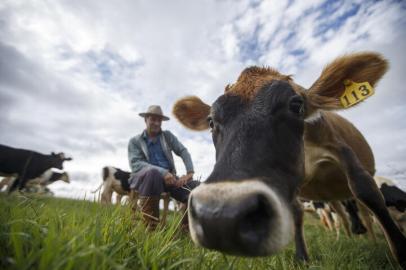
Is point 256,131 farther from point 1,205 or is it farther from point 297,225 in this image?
point 297,225

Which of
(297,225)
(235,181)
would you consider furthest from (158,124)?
(235,181)

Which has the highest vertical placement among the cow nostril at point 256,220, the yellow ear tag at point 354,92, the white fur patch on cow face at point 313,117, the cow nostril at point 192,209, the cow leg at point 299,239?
the yellow ear tag at point 354,92

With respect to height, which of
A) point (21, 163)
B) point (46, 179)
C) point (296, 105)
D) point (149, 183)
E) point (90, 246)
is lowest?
point (90, 246)

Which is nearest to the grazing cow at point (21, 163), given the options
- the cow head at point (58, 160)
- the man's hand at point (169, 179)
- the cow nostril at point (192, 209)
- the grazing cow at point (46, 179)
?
the grazing cow at point (46, 179)

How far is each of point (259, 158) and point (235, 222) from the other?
0.66 meters

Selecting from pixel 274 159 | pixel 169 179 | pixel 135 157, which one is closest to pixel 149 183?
pixel 169 179

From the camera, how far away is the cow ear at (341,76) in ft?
10.4

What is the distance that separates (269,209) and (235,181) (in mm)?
249

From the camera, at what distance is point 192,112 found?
426cm

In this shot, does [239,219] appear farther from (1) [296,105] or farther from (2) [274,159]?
(1) [296,105]

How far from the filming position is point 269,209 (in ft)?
4.97

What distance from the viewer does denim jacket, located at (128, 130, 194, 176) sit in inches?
210

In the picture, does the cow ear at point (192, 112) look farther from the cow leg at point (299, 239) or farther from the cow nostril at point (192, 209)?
the cow nostril at point (192, 209)

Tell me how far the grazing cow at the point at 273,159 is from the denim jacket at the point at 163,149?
1469 mm
